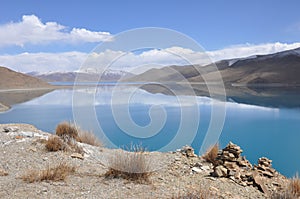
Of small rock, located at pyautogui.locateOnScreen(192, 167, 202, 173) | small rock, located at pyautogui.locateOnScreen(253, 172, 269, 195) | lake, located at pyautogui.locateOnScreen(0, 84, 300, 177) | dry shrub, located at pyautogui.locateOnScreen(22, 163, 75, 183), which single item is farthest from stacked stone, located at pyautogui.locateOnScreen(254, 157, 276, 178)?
dry shrub, located at pyautogui.locateOnScreen(22, 163, 75, 183)

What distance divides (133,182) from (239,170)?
5.39 feet

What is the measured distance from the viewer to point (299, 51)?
309 ft

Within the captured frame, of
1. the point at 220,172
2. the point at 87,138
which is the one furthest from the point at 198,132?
the point at 220,172

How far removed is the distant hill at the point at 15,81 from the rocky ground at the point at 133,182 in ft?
194

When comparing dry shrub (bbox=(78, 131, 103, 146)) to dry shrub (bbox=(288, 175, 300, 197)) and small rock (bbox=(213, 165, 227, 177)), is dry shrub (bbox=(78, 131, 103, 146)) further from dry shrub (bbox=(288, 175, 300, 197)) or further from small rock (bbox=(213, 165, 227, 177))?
dry shrub (bbox=(288, 175, 300, 197))

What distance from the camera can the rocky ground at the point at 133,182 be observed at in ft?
10.7

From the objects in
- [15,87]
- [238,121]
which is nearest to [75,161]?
[238,121]

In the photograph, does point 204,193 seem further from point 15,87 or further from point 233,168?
point 15,87

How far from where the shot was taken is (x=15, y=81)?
64.0m

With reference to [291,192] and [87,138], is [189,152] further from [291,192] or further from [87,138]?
[87,138]

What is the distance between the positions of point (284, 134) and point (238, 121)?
3.38m

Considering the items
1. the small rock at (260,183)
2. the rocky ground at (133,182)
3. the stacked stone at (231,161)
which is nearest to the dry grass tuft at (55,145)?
the rocky ground at (133,182)

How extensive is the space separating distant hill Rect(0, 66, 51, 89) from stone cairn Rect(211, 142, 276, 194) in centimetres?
6025

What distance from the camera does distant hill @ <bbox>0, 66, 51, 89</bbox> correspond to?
6034cm
